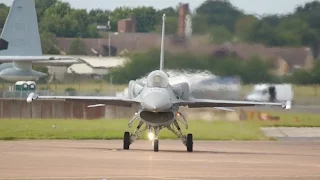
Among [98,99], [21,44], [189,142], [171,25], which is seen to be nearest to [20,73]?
[21,44]

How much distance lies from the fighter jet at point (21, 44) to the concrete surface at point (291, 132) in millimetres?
23965

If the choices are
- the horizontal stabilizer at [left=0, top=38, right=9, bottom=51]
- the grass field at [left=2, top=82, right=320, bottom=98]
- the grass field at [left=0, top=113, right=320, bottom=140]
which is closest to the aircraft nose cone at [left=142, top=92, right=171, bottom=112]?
the grass field at [left=0, top=113, right=320, bottom=140]

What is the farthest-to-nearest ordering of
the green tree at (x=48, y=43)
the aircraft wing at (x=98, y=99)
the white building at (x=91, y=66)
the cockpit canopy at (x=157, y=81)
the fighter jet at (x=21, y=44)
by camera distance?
the fighter jet at (x=21, y=44) < the green tree at (x=48, y=43) < the white building at (x=91, y=66) < the aircraft wing at (x=98, y=99) < the cockpit canopy at (x=157, y=81)

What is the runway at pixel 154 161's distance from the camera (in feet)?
55.0

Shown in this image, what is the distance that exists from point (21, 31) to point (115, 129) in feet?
118

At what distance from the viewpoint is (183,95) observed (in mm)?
25094

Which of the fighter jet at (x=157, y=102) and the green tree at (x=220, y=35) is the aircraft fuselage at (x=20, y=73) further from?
the fighter jet at (x=157, y=102)

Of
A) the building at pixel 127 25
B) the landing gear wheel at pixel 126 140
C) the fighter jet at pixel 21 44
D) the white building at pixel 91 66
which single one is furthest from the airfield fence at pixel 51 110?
the landing gear wheel at pixel 126 140

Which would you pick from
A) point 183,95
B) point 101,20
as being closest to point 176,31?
point 183,95

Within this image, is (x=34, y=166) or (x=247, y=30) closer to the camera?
(x=34, y=166)

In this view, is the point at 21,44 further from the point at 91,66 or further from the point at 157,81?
the point at 157,81

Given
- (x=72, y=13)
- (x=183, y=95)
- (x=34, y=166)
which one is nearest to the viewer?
(x=34, y=166)

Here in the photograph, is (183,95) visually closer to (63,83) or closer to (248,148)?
(248,148)

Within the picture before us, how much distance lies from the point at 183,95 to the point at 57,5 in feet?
104
